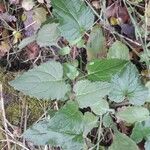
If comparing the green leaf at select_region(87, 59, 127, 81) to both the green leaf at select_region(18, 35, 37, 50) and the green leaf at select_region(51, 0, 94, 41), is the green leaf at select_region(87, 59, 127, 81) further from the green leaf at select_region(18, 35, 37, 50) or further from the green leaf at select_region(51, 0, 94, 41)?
the green leaf at select_region(18, 35, 37, 50)

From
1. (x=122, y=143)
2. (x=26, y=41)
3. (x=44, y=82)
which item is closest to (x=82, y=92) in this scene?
(x=44, y=82)

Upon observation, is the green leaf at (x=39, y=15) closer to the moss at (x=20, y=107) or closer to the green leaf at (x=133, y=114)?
the moss at (x=20, y=107)

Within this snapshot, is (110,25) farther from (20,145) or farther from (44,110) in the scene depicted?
(20,145)

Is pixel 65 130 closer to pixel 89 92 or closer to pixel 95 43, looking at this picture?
pixel 89 92

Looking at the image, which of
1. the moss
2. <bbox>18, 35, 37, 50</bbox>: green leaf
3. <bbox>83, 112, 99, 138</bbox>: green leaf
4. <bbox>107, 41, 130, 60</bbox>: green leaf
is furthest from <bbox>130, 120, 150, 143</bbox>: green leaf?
<bbox>18, 35, 37, 50</bbox>: green leaf

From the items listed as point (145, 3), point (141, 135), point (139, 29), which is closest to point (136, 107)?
point (141, 135)

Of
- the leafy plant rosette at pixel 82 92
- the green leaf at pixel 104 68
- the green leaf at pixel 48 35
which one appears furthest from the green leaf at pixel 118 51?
the green leaf at pixel 48 35
